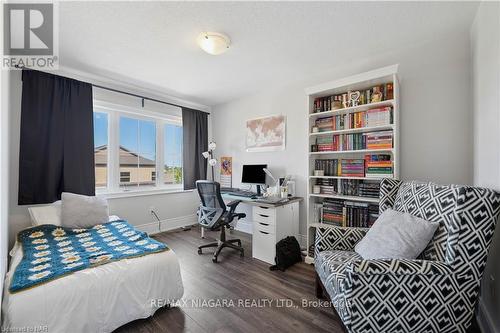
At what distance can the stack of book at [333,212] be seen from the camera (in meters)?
2.52

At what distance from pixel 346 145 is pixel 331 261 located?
1457 mm

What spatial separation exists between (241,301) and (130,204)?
7.87ft

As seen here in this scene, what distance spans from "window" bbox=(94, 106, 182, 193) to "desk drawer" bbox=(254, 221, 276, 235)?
199 centimetres

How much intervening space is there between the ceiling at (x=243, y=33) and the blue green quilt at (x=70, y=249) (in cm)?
192

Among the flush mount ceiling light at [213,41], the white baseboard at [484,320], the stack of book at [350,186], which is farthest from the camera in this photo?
the stack of book at [350,186]

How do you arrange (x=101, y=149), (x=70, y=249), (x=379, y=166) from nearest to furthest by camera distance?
(x=70, y=249), (x=379, y=166), (x=101, y=149)

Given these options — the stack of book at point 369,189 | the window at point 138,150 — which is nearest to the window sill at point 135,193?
the window at point 138,150

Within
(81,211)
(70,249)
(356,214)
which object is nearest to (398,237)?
(356,214)

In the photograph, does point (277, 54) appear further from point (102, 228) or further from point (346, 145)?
point (102, 228)

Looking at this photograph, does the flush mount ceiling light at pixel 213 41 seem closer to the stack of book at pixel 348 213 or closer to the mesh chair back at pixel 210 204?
the mesh chair back at pixel 210 204

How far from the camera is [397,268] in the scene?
1.18 m

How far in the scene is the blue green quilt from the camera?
1.37m

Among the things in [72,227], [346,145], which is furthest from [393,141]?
[72,227]

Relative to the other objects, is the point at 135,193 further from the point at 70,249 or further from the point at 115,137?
the point at 70,249
